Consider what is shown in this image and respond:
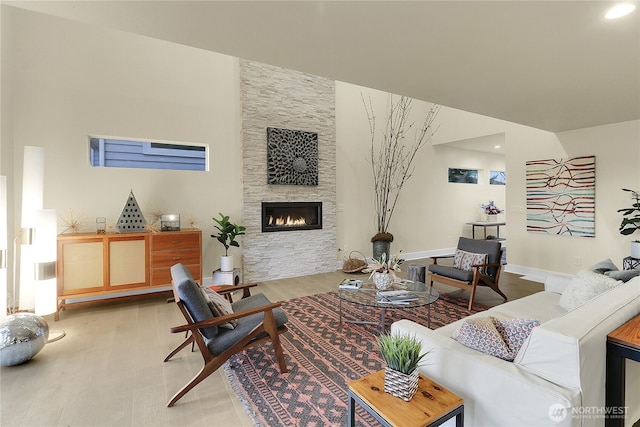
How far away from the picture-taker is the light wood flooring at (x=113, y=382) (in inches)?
73.5

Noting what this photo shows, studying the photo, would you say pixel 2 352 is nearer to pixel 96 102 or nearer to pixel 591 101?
pixel 96 102

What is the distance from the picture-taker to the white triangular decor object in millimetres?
3865

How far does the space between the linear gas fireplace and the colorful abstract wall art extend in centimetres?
389

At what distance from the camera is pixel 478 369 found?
1367 mm

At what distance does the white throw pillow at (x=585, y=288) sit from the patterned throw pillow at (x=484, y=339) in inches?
49.9

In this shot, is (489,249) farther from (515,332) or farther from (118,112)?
(118,112)

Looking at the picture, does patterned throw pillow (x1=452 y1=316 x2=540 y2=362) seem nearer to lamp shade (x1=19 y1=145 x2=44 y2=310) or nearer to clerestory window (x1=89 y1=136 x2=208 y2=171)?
lamp shade (x1=19 y1=145 x2=44 y2=310)

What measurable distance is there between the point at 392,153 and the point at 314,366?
17.2 ft

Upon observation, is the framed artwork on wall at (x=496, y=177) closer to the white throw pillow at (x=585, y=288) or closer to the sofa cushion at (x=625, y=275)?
the sofa cushion at (x=625, y=275)

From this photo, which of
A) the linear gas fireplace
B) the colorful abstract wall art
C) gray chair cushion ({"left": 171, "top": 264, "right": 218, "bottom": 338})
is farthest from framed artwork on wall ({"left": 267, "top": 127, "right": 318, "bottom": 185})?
the colorful abstract wall art

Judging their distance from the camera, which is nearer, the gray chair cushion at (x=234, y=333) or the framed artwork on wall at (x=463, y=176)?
the gray chair cushion at (x=234, y=333)

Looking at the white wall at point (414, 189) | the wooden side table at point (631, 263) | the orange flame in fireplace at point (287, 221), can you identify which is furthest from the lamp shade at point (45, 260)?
the wooden side table at point (631, 263)

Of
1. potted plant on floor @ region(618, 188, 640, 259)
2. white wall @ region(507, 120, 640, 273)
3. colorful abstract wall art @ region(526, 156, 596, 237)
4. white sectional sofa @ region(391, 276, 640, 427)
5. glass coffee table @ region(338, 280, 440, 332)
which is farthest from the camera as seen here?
colorful abstract wall art @ region(526, 156, 596, 237)

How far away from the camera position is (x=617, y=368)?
4.53ft
